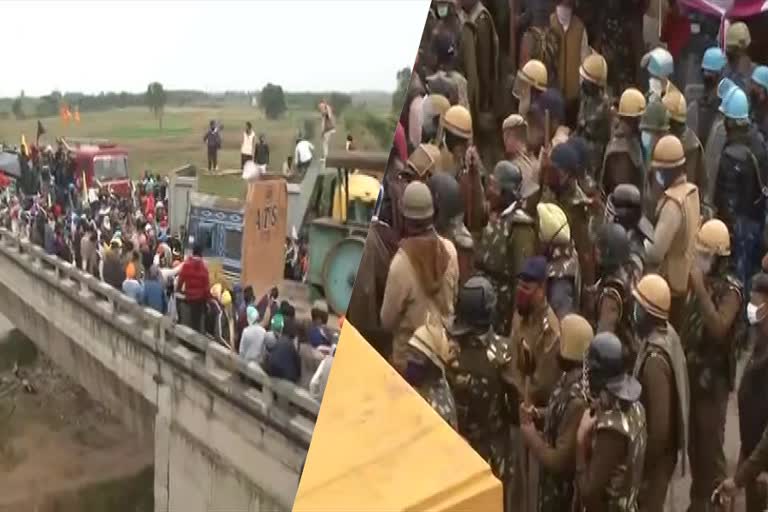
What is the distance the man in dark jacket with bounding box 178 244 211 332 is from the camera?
1161 mm

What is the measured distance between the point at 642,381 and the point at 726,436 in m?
0.16

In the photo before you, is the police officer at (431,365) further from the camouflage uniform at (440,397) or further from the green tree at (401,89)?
the green tree at (401,89)

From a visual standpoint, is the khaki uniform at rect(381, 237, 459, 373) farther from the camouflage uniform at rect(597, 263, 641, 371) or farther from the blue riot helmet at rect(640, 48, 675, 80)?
the blue riot helmet at rect(640, 48, 675, 80)

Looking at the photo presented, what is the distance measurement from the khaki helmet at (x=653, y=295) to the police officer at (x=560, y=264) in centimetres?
9

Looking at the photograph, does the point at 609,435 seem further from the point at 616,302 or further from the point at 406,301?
the point at 406,301

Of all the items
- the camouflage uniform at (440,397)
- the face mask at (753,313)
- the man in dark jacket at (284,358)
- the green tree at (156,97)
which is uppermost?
the green tree at (156,97)

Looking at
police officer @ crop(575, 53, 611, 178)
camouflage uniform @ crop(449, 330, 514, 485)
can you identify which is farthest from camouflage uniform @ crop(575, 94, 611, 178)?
camouflage uniform @ crop(449, 330, 514, 485)

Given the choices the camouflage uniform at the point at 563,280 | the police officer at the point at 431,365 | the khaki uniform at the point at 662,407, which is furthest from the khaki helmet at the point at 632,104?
the police officer at the point at 431,365

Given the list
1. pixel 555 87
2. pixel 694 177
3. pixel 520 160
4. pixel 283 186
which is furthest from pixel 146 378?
pixel 694 177

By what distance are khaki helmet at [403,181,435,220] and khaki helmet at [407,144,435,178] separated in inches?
0.7

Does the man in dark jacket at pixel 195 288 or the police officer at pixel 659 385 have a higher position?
the man in dark jacket at pixel 195 288

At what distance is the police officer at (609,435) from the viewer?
124 cm

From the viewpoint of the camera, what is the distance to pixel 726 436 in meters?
1.30

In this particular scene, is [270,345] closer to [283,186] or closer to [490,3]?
[283,186]
